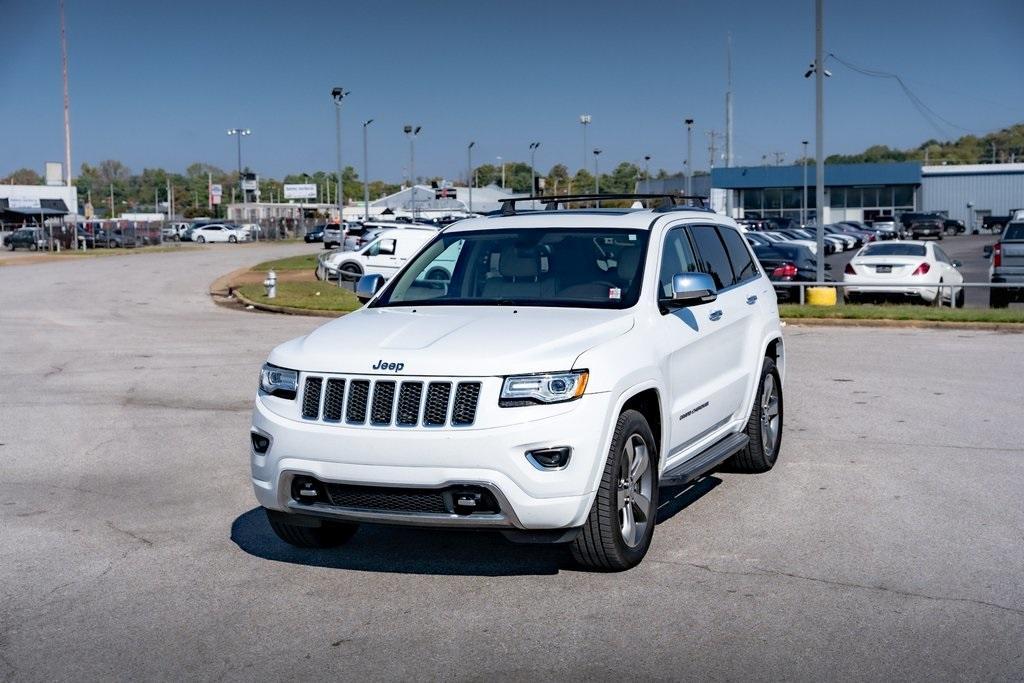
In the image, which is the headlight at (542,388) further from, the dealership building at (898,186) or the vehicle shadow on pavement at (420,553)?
the dealership building at (898,186)

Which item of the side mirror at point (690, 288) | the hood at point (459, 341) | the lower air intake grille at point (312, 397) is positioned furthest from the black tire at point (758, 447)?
the lower air intake grille at point (312, 397)

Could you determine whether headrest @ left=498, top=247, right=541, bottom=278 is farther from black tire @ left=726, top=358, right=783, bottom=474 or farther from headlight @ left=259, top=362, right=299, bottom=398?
black tire @ left=726, top=358, right=783, bottom=474

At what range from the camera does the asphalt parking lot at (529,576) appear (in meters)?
5.12

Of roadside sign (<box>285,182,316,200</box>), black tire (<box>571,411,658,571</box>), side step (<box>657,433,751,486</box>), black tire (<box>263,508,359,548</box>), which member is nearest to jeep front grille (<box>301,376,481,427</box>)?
black tire (<box>263,508,359,548</box>)

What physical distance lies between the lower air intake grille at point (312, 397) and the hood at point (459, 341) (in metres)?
0.06

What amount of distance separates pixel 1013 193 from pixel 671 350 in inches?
4114

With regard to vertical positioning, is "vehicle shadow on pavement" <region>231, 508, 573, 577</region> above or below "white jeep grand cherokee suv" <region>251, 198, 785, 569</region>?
below

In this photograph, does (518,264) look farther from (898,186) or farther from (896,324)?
(898,186)

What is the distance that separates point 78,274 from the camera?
131 feet

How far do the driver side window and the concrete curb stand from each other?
13.4m

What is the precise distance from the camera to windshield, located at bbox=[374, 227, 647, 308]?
7094 mm

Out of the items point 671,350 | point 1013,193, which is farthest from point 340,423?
point 1013,193

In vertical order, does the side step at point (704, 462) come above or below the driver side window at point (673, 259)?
below

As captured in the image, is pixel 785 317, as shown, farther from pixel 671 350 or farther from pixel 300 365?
pixel 300 365
